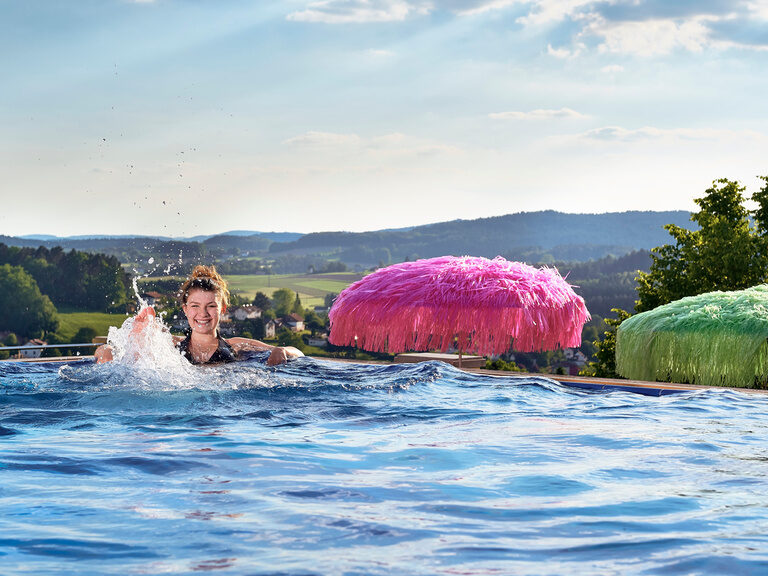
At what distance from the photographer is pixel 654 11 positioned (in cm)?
1852

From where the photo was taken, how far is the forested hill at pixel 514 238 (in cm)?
7681

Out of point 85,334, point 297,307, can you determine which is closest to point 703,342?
point 297,307

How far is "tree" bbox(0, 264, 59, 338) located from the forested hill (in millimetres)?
21176

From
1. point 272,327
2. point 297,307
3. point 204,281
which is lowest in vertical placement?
point 272,327

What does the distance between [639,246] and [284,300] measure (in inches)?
1375

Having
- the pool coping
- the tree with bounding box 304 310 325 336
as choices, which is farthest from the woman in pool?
the pool coping

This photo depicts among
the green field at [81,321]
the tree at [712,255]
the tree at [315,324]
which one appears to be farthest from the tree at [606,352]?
the green field at [81,321]

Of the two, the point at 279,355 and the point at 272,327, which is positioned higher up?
the point at 279,355

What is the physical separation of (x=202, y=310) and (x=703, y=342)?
5.91m

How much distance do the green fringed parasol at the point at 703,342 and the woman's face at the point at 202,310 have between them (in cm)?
548

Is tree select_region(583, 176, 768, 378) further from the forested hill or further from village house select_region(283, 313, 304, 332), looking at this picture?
the forested hill

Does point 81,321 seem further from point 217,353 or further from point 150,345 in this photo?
point 150,345

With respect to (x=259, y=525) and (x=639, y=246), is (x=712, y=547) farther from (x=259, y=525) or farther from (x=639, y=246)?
(x=639, y=246)

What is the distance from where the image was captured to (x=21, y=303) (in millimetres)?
63562
